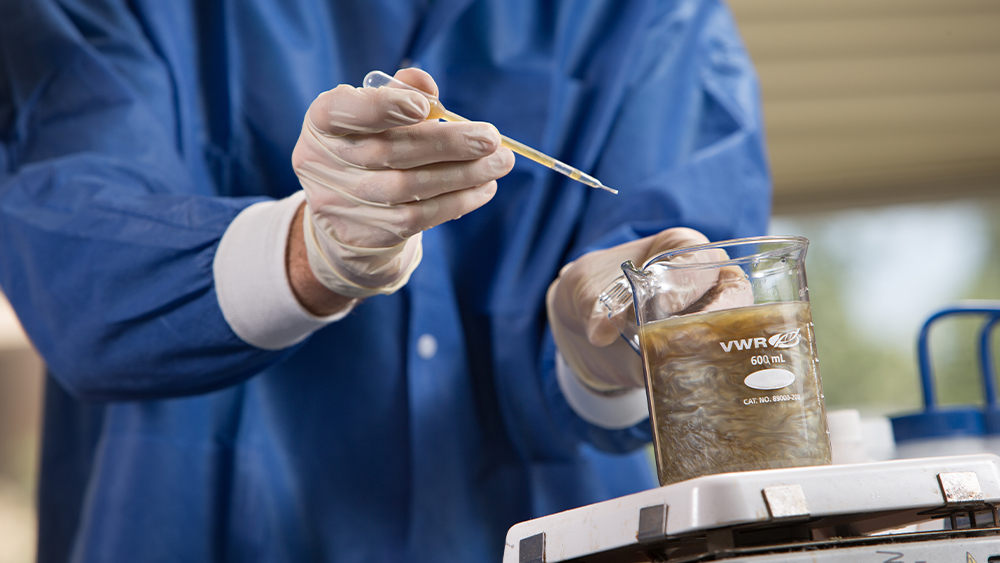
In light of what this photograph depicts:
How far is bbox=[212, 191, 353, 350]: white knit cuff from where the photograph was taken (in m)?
0.78

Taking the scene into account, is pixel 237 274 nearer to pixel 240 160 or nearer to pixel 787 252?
pixel 240 160

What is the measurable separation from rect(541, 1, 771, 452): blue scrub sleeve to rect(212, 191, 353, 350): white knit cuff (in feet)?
1.16

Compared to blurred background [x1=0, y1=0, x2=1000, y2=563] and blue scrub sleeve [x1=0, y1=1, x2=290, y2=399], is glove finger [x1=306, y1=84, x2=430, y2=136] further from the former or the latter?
blurred background [x1=0, y1=0, x2=1000, y2=563]

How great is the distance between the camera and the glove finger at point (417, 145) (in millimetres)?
654

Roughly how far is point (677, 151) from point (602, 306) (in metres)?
0.57

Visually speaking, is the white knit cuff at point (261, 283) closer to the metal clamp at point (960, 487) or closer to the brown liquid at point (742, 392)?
the brown liquid at point (742, 392)

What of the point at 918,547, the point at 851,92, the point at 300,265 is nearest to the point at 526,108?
the point at 300,265

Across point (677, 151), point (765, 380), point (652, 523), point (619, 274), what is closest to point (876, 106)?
point (677, 151)

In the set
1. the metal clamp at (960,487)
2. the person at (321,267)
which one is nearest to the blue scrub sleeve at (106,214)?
the person at (321,267)

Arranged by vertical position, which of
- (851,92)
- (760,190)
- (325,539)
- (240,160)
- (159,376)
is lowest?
(325,539)

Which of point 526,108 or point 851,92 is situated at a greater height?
point 851,92

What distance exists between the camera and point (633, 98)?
1160 millimetres

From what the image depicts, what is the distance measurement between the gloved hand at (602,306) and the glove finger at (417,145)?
18cm

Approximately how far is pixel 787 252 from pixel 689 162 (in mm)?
564
